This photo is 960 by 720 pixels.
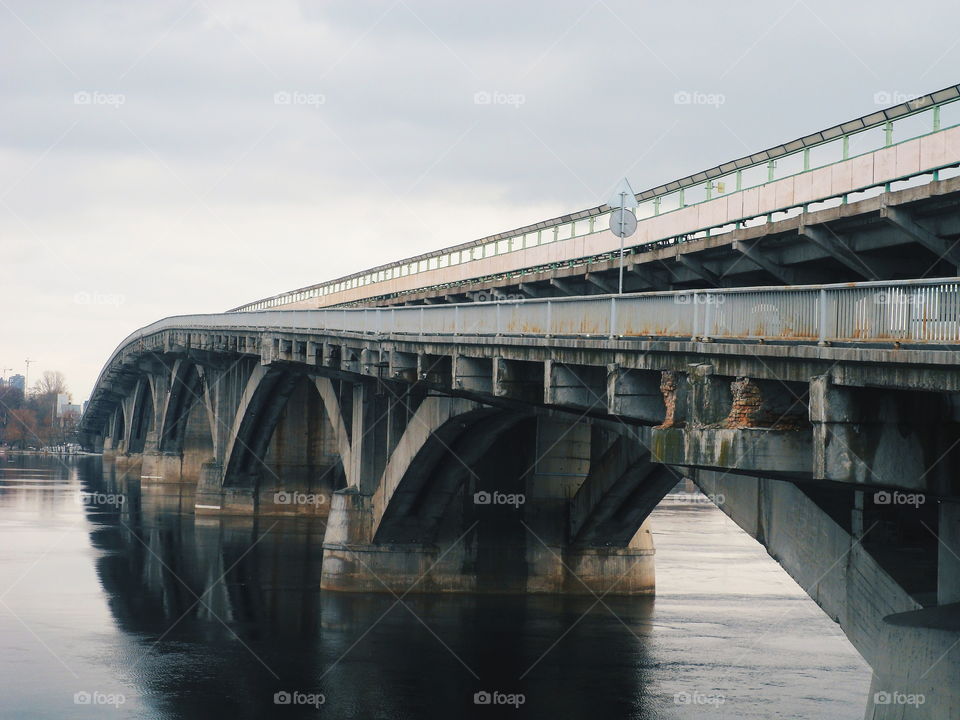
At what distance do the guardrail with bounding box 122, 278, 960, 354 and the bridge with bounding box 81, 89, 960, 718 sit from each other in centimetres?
4

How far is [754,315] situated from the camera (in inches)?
642

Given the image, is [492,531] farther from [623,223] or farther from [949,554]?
[949,554]

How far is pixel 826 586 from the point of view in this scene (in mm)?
18953

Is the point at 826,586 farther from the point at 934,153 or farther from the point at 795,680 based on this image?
the point at 795,680

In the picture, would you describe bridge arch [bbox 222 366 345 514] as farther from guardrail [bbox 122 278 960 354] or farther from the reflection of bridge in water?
guardrail [bbox 122 278 960 354]

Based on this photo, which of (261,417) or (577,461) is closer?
(577,461)

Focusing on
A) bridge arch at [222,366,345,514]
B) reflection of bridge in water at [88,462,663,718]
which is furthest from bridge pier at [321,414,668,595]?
bridge arch at [222,366,345,514]

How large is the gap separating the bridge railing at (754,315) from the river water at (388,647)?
869 centimetres

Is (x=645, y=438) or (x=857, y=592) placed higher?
(x=645, y=438)

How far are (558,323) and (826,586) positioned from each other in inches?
265

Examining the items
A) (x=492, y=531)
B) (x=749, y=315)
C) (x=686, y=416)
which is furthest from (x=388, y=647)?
(x=749, y=315)

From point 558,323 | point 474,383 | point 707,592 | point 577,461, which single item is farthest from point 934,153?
Answer: point 707,592

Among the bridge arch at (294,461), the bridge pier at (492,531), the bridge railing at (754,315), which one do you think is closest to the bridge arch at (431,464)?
the bridge pier at (492,531)

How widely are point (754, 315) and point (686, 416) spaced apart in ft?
5.32
